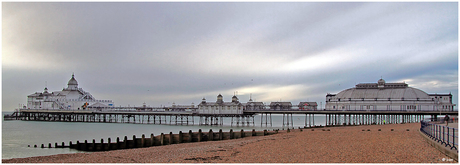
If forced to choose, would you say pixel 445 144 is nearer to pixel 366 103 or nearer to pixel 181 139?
pixel 181 139

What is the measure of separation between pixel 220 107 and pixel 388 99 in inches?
1401

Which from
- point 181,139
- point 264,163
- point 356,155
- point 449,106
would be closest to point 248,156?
point 264,163

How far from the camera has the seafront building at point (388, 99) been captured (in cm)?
6931

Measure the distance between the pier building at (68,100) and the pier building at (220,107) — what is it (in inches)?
1722

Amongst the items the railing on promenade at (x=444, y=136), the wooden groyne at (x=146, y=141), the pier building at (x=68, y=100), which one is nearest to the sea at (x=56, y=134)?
the wooden groyne at (x=146, y=141)

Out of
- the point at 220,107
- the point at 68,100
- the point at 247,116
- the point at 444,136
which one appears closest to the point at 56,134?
the point at 220,107

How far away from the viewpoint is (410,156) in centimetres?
1241

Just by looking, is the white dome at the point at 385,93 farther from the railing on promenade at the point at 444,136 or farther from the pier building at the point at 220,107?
the railing on promenade at the point at 444,136

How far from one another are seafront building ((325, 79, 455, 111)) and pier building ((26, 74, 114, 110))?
67445 millimetres

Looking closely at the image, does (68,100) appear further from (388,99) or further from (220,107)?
(388,99)

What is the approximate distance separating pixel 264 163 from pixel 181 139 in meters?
14.4

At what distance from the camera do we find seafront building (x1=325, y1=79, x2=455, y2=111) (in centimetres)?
6931

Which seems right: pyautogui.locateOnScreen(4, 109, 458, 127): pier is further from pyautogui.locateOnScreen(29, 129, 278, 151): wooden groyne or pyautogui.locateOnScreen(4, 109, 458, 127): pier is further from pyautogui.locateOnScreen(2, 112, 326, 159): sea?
pyautogui.locateOnScreen(29, 129, 278, 151): wooden groyne

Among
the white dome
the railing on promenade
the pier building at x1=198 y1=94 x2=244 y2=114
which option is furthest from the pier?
the railing on promenade
